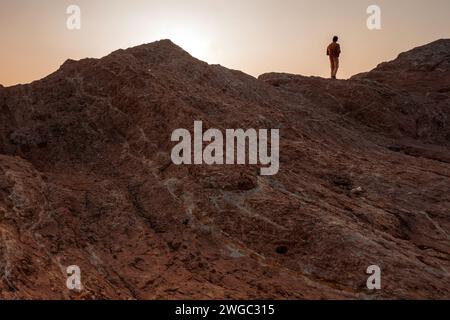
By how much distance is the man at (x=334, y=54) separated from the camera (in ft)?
78.6

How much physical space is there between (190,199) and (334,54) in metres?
15.6

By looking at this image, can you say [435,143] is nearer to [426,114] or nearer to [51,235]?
[426,114]

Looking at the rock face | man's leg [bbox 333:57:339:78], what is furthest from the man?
the rock face

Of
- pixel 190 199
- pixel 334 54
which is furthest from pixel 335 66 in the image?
pixel 190 199

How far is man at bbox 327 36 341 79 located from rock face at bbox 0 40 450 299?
6.60 m

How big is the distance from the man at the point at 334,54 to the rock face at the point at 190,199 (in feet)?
21.7

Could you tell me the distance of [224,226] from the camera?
33.6 feet

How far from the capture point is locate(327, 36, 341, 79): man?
2395 cm

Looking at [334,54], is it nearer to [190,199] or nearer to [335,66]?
[335,66]

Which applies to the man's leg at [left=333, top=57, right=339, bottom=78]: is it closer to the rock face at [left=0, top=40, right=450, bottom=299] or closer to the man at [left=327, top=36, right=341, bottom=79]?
the man at [left=327, top=36, right=341, bottom=79]

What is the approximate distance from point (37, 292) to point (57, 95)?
8.83 metres

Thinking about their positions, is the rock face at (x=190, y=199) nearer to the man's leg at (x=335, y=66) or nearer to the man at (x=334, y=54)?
the man's leg at (x=335, y=66)

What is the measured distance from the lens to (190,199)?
35.7 feet
